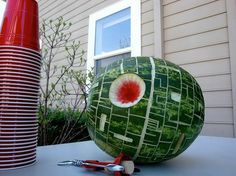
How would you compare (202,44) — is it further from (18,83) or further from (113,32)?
(18,83)

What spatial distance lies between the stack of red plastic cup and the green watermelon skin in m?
0.14

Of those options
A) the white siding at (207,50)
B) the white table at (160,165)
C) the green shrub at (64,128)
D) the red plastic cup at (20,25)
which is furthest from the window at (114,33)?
the red plastic cup at (20,25)

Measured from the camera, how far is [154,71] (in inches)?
20.4

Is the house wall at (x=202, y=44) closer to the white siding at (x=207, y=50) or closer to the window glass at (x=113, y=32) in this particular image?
the white siding at (x=207, y=50)

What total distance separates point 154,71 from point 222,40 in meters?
1.41

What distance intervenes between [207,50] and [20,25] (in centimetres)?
158

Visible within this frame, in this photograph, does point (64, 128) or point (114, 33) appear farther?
point (114, 33)

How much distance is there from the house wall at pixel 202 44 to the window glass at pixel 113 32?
0.27 meters

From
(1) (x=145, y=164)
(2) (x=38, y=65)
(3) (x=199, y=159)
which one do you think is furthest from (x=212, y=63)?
(2) (x=38, y=65)

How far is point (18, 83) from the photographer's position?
480 mm

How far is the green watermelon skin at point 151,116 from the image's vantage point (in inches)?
18.9

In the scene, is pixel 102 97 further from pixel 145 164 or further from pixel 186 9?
pixel 186 9

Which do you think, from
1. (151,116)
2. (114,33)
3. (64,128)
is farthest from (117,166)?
(114,33)

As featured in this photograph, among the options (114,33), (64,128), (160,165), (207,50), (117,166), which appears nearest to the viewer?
(117,166)
